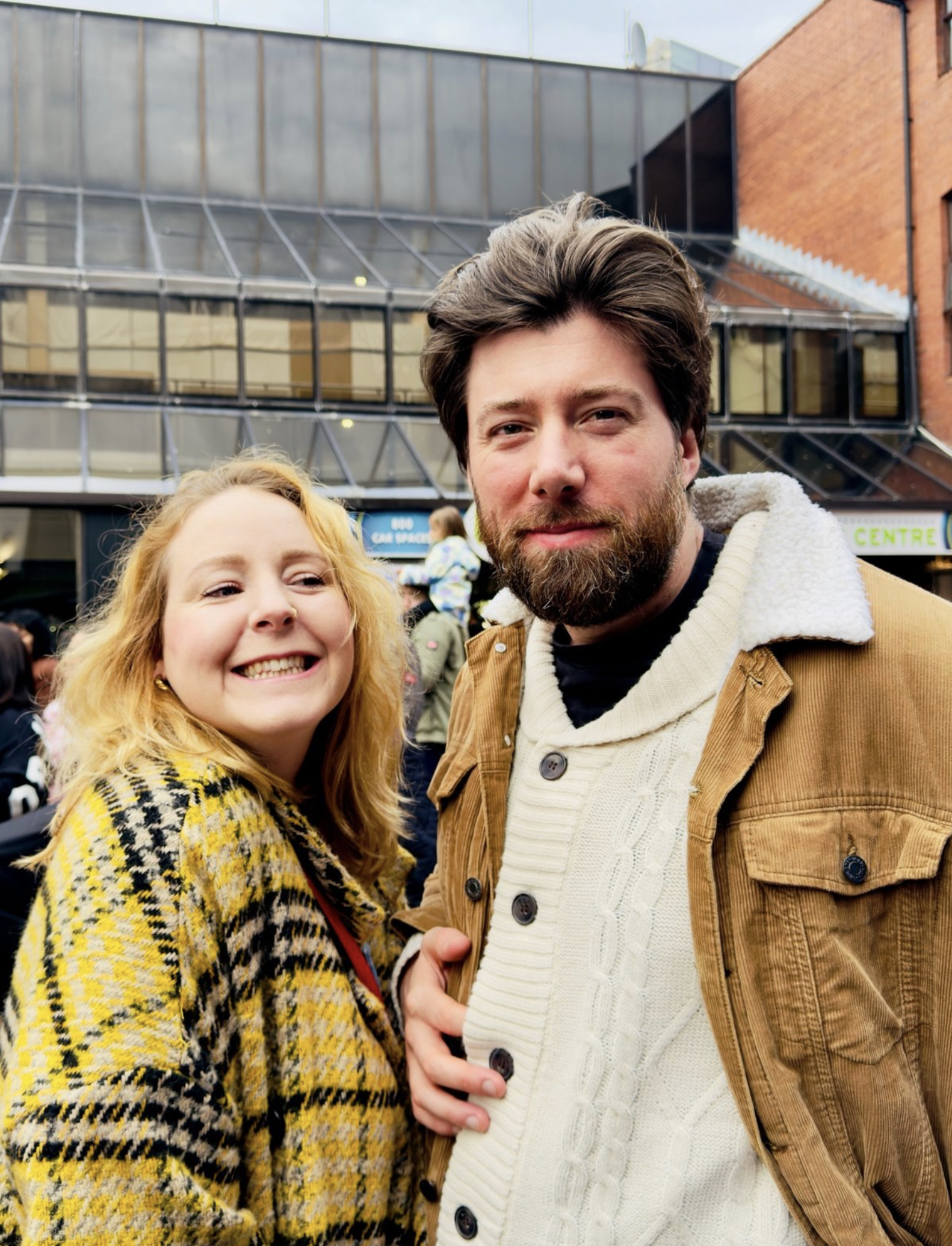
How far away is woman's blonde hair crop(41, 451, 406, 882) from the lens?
1.66 meters

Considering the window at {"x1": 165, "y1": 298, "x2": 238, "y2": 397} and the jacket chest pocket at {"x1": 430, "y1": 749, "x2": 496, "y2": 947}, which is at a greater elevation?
the window at {"x1": 165, "y1": 298, "x2": 238, "y2": 397}

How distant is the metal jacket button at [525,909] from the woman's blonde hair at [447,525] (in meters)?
4.57

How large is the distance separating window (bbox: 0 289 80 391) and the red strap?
41.4 ft

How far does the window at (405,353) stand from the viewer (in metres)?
13.9

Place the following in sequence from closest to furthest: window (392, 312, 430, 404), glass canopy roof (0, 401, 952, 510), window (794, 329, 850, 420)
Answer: glass canopy roof (0, 401, 952, 510) → window (392, 312, 430, 404) → window (794, 329, 850, 420)

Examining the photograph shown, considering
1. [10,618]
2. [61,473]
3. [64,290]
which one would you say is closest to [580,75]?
[64,290]

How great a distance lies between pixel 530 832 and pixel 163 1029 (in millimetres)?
652

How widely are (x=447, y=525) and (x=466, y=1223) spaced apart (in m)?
4.85

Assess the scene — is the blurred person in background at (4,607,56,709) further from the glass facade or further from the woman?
the glass facade

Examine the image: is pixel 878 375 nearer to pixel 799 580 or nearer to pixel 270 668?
pixel 799 580

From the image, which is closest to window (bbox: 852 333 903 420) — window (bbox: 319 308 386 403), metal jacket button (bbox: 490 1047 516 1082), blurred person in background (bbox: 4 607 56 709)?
window (bbox: 319 308 386 403)

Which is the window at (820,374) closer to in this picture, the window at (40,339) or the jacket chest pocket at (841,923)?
the window at (40,339)

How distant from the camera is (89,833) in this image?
4.75 ft

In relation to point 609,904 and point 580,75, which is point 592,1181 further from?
point 580,75
